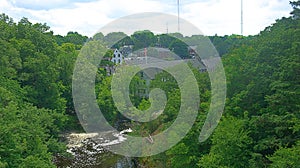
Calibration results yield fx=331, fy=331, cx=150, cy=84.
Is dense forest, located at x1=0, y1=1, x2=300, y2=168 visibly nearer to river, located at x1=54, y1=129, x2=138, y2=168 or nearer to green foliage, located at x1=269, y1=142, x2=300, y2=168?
green foliage, located at x1=269, y1=142, x2=300, y2=168

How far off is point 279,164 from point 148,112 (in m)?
11.5

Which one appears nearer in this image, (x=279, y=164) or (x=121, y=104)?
(x=279, y=164)

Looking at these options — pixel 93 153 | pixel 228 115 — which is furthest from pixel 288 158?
pixel 93 153

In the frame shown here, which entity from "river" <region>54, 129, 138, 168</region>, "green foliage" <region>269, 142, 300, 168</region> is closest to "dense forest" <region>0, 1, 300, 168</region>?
"green foliage" <region>269, 142, 300, 168</region>

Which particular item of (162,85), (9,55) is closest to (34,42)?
(9,55)

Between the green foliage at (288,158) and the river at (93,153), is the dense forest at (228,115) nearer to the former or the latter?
the green foliage at (288,158)

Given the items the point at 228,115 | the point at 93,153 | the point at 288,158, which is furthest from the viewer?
the point at 93,153

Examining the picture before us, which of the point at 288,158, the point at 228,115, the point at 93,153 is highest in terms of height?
the point at 228,115

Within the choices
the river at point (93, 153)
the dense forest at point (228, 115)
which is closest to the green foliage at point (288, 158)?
the dense forest at point (228, 115)

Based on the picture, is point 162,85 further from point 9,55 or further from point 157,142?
point 9,55

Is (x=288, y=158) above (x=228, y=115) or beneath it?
beneath

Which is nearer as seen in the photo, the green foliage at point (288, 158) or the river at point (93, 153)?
the green foliage at point (288, 158)

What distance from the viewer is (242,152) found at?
43.6 ft

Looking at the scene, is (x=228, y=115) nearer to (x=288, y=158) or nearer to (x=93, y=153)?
(x=288, y=158)
